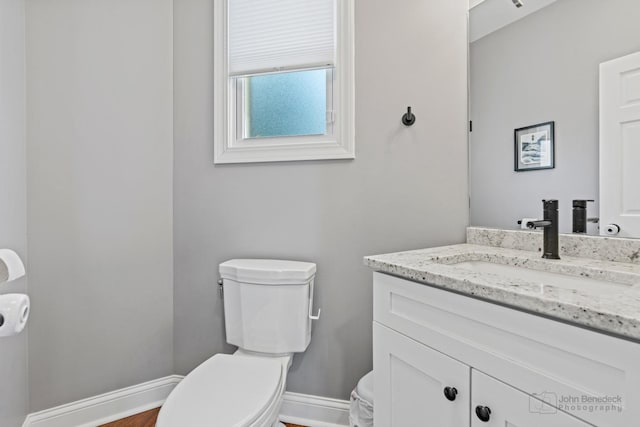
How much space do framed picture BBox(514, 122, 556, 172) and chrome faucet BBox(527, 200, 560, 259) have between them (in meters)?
0.20

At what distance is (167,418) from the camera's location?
2.83ft

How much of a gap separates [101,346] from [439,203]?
1723 mm

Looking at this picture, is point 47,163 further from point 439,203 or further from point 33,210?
point 439,203

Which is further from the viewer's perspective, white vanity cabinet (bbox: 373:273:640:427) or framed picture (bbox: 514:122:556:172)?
framed picture (bbox: 514:122:556:172)

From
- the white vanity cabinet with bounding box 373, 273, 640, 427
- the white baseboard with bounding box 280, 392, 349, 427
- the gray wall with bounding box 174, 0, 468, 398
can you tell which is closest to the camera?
the white vanity cabinet with bounding box 373, 273, 640, 427

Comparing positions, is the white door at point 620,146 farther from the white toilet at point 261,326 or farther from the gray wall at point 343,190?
the white toilet at point 261,326

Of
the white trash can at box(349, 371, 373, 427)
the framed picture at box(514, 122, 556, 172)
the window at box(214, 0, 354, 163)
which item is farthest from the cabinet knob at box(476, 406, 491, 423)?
the window at box(214, 0, 354, 163)

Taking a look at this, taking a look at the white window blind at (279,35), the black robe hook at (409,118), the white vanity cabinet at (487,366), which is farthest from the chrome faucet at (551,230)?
the white window blind at (279,35)

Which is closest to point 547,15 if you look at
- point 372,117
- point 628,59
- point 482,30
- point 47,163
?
point 482,30

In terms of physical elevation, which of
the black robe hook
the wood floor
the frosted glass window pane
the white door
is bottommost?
the wood floor

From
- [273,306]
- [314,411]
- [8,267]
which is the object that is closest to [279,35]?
[273,306]

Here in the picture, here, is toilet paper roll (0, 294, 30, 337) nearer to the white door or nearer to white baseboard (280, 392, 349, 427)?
white baseboard (280, 392, 349, 427)

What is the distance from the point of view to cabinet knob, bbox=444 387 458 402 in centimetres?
73

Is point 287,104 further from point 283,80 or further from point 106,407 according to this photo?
point 106,407
